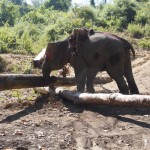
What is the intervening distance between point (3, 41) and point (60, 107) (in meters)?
14.9

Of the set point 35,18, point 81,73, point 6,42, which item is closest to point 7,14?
point 35,18

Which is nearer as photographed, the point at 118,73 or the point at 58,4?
the point at 118,73

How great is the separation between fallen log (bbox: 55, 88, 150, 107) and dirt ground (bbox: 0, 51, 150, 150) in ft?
0.60

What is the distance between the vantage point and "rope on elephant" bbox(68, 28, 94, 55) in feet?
32.5

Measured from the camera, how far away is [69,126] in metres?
7.46

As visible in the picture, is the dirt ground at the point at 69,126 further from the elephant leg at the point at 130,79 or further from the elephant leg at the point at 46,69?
the elephant leg at the point at 130,79

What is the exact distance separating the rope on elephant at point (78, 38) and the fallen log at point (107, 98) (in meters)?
1.16

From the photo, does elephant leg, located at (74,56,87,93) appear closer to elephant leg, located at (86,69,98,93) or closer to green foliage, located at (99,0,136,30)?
elephant leg, located at (86,69,98,93)

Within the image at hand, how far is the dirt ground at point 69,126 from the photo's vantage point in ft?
20.5

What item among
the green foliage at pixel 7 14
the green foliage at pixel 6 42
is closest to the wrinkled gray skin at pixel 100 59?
the green foliage at pixel 6 42

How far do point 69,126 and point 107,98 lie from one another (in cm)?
114

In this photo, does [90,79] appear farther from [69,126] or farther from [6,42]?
[6,42]

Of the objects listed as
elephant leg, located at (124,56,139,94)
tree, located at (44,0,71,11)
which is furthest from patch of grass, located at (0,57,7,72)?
tree, located at (44,0,71,11)

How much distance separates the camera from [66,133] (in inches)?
273
